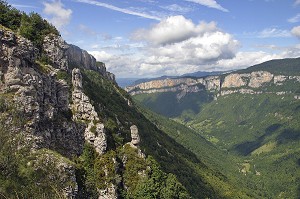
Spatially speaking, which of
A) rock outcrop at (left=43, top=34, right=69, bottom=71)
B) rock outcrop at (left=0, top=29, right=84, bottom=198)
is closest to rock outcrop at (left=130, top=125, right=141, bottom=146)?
rock outcrop at (left=0, top=29, right=84, bottom=198)

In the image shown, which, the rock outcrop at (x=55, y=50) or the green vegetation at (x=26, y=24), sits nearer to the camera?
the green vegetation at (x=26, y=24)

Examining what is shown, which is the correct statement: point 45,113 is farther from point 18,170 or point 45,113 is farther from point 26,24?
point 26,24

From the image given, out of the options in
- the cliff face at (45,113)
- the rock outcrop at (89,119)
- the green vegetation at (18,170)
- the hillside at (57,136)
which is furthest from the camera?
the rock outcrop at (89,119)

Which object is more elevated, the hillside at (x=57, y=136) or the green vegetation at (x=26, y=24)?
the green vegetation at (x=26, y=24)

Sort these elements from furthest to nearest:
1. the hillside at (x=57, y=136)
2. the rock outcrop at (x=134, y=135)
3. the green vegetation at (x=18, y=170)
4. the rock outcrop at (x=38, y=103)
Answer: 1. the rock outcrop at (x=134, y=135)
2. the rock outcrop at (x=38, y=103)
3. the hillside at (x=57, y=136)
4. the green vegetation at (x=18, y=170)

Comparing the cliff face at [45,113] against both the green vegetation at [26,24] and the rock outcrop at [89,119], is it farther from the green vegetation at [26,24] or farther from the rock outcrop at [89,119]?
the green vegetation at [26,24]

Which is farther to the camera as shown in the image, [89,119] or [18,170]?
[89,119]

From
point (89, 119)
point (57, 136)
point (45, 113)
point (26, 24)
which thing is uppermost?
point (26, 24)

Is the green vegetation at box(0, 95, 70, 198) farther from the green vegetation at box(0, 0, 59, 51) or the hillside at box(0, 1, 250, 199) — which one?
the green vegetation at box(0, 0, 59, 51)

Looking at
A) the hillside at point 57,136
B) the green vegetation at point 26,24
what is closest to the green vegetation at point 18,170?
the hillside at point 57,136

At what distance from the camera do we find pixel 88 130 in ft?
328

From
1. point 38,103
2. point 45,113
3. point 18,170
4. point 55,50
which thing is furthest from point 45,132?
point 55,50

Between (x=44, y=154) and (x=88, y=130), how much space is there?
26.7 m

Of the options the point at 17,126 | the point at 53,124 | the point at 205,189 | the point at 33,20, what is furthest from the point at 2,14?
the point at 205,189
